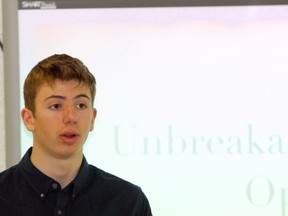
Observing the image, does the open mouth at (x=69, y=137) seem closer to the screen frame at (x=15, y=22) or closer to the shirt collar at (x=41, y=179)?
the shirt collar at (x=41, y=179)

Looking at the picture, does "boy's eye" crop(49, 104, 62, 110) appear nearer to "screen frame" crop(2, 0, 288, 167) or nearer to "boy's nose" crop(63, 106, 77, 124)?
"boy's nose" crop(63, 106, 77, 124)

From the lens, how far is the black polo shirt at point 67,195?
116 cm

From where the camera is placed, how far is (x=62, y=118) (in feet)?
3.76

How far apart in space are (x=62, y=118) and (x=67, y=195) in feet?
0.49

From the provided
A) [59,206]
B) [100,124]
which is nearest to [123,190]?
[59,206]

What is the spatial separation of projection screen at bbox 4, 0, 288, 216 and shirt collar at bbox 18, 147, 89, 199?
370mm

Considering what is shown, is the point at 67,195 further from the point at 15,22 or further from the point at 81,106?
the point at 15,22

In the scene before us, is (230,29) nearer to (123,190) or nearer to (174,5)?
(174,5)

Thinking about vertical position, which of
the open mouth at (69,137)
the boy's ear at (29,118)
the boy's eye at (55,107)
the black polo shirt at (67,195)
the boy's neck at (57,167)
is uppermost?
the boy's eye at (55,107)

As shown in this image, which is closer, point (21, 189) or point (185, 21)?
point (21, 189)

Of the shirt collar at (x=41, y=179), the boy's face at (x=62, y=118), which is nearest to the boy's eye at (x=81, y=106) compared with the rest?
the boy's face at (x=62, y=118)

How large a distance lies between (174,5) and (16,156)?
1.80 feet

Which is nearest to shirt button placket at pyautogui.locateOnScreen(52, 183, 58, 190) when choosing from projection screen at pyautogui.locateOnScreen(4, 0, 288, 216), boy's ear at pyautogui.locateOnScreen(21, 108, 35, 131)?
boy's ear at pyautogui.locateOnScreen(21, 108, 35, 131)

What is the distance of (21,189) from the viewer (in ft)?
3.92
